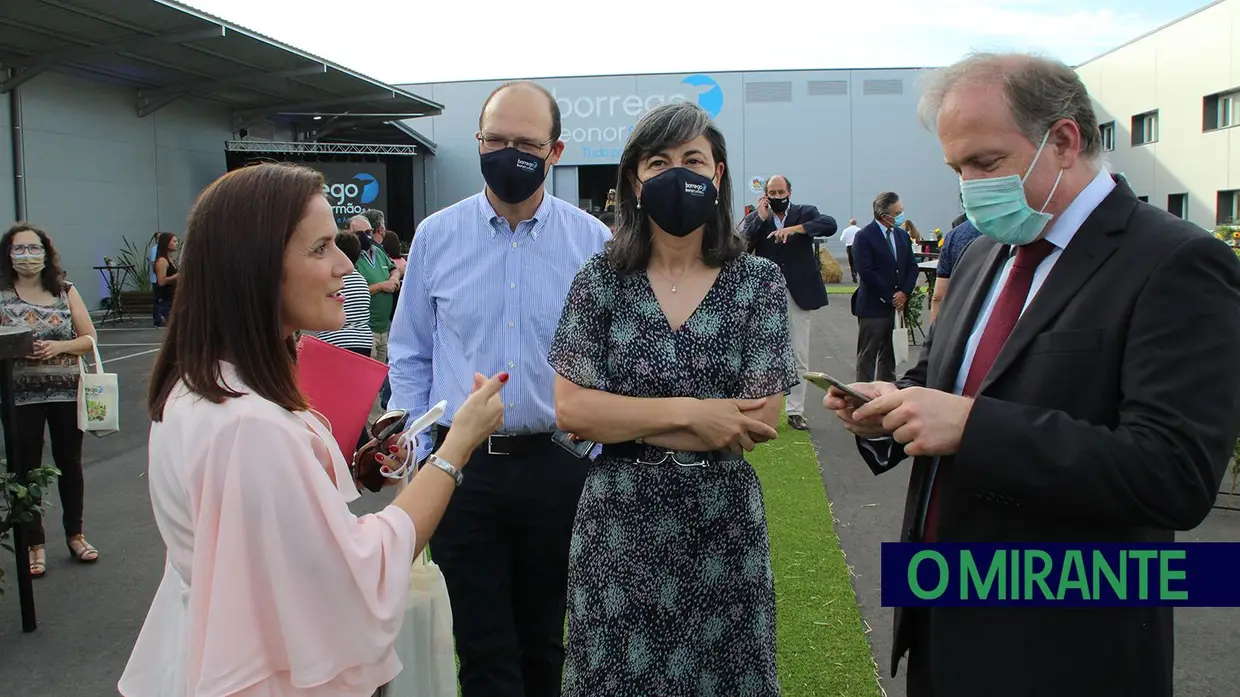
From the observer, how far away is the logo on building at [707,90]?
36031 mm

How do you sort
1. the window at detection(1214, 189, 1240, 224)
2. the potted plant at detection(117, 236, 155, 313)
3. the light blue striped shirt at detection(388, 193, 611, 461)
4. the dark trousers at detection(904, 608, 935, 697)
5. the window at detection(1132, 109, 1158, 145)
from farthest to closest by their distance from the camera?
the window at detection(1132, 109, 1158, 145) → the window at detection(1214, 189, 1240, 224) → the potted plant at detection(117, 236, 155, 313) → the light blue striped shirt at detection(388, 193, 611, 461) → the dark trousers at detection(904, 608, 935, 697)

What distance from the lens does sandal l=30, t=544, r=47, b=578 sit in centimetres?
552

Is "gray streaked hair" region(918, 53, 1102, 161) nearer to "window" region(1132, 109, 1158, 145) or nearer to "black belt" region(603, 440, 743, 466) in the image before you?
"black belt" region(603, 440, 743, 466)

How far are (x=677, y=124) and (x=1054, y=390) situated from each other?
54.3 inches

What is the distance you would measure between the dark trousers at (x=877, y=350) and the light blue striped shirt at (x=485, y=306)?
20.4ft

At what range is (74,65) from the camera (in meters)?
19.1

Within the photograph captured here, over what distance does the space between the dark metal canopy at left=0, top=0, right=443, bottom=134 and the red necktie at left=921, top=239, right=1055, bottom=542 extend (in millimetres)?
16882

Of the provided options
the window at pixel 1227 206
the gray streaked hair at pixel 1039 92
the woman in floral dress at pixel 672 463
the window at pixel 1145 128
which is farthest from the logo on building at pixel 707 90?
the gray streaked hair at pixel 1039 92

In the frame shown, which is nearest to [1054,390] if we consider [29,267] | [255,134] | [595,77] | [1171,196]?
[29,267]

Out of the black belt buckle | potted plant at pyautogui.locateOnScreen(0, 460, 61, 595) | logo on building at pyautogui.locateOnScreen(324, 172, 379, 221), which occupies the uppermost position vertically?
logo on building at pyautogui.locateOnScreen(324, 172, 379, 221)

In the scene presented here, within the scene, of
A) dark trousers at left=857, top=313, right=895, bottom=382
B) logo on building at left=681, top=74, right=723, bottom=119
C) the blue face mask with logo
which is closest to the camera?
the blue face mask with logo

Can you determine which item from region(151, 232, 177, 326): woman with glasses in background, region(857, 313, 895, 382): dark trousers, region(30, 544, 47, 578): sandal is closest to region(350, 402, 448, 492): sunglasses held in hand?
region(30, 544, 47, 578): sandal

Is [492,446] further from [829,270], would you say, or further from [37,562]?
[829,270]

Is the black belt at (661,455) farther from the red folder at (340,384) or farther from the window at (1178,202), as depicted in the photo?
the window at (1178,202)
